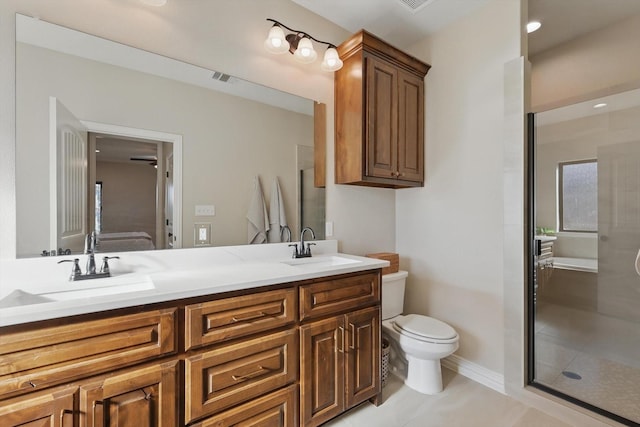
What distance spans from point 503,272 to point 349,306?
1.18 meters

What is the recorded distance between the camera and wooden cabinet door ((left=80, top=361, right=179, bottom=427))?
96cm

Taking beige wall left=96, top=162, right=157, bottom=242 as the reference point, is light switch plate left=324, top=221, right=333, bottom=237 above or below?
below

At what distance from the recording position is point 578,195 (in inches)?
73.1

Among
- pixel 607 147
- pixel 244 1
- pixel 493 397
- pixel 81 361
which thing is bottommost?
pixel 493 397

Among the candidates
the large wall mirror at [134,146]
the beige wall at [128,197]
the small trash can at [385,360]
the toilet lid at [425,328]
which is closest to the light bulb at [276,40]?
the large wall mirror at [134,146]

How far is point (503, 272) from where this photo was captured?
200 cm

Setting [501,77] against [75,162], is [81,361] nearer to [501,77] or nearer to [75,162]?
[75,162]

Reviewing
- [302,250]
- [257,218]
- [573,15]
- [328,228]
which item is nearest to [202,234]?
[257,218]

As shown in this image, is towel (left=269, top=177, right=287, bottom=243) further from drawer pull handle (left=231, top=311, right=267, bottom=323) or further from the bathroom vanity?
drawer pull handle (left=231, top=311, right=267, bottom=323)

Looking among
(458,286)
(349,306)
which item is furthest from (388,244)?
(349,306)

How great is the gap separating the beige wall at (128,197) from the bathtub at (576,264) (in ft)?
8.51

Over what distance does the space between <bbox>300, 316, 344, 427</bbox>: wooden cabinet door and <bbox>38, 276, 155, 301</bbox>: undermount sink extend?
0.80m

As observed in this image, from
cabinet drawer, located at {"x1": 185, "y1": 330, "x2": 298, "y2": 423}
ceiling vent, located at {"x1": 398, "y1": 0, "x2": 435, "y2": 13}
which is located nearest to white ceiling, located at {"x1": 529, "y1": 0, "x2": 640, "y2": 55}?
ceiling vent, located at {"x1": 398, "y1": 0, "x2": 435, "y2": 13}

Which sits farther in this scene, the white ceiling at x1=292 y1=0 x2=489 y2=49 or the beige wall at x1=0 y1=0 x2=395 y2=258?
the white ceiling at x1=292 y1=0 x2=489 y2=49
